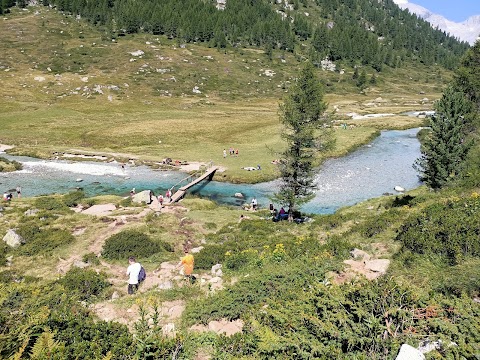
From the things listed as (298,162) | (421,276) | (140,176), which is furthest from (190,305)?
(140,176)

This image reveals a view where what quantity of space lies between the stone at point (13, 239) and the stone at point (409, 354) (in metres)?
26.9

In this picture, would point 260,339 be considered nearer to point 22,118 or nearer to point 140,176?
point 140,176

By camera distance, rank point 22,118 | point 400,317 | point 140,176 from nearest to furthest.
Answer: point 400,317 → point 140,176 → point 22,118

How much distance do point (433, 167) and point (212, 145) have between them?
46744mm

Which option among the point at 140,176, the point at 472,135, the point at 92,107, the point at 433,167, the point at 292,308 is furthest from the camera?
the point at 92,107

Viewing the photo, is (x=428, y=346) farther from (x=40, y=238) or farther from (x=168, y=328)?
(x=40, y=238)

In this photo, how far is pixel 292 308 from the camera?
11.8m

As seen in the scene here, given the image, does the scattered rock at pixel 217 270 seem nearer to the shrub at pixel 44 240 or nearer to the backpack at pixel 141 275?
the backpack at pixel 141 275

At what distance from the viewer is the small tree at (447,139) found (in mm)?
31875

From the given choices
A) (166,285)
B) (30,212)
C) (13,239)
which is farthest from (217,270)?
(30,212)

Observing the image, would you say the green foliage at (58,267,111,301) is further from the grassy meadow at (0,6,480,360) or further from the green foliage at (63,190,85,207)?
the green foliage at (63,190,85,207)

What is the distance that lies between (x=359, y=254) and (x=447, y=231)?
4.71 metres

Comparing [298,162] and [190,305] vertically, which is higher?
[298,162]

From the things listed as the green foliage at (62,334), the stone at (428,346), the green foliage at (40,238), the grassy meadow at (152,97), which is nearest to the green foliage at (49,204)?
the green foliage at (40,238)
